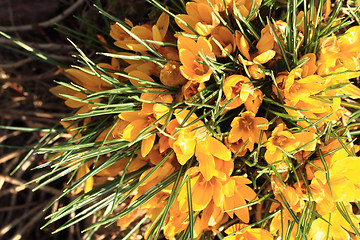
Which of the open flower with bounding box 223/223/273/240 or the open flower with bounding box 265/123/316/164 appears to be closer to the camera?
the open flower with bounding box 265/123/316/164

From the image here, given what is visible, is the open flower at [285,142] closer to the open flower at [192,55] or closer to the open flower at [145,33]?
the open flower at [192,55]

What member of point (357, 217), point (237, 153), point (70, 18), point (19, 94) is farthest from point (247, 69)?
point (19, 94)

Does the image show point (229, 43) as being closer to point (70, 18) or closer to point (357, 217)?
point (357, 217)

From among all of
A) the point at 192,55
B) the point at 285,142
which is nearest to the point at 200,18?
the point at 192,55

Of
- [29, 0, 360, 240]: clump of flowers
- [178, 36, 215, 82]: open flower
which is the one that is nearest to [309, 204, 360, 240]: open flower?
[29, 0, 360, 240]: clump of flowers

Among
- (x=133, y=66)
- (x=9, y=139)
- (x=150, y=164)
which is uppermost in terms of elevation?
(x=9, y=139)

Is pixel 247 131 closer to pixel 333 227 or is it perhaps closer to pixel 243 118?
pixel 243 118

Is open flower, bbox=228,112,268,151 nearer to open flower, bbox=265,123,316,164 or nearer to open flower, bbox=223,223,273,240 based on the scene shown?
open flower, bbox=265,123,316,164

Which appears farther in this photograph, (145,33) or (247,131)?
(145,33)
